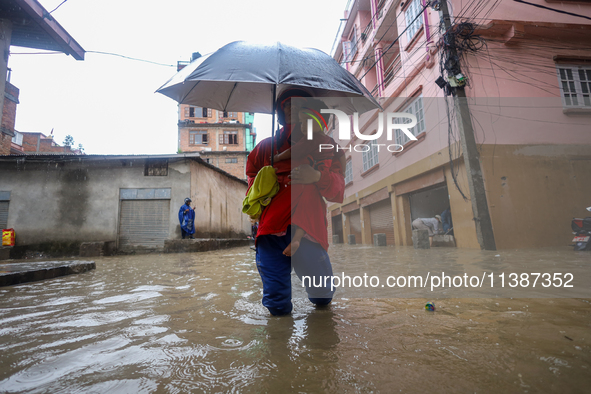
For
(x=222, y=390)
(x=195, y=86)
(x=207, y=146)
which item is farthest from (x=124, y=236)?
(x=207, y=146)

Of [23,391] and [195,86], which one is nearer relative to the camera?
[23,391]

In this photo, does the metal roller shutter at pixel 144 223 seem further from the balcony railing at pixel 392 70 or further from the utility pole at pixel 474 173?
the utility pole at pixel 474 173

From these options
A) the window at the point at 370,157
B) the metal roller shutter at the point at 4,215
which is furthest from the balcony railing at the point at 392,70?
the metal roller shutter at the point at 4,215

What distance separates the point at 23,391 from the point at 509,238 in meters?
8.70

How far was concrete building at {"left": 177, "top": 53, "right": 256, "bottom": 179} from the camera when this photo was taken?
1444 inches

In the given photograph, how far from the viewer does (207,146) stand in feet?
121

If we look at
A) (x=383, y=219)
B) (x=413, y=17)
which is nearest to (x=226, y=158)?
(x=383, y=219)

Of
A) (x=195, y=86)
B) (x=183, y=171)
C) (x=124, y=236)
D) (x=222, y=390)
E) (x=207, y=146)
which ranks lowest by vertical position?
(x=222, y=390)

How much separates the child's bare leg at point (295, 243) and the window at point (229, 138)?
3677 centimetres

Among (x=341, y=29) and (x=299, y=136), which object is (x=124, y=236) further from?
(x=341, y=29)

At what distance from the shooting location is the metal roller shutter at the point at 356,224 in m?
15.9

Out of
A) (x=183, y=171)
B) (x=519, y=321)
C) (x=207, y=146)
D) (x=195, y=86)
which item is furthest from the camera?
(x=207, y=146)

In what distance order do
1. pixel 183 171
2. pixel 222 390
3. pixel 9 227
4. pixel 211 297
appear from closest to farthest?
pixel 222 390
pixel 211 297
pixel 9 227
pixel 183 171

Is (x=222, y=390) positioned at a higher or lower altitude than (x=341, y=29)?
lower
